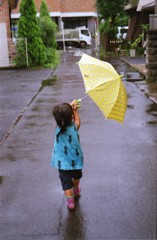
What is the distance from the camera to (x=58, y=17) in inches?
1897

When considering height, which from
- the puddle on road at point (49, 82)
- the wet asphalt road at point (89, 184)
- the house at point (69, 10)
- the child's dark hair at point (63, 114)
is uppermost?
the house at point (69, 10)

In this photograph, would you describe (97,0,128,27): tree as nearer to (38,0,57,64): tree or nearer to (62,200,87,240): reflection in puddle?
(38,0,57,64): tree

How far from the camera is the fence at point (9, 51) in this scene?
798 inches

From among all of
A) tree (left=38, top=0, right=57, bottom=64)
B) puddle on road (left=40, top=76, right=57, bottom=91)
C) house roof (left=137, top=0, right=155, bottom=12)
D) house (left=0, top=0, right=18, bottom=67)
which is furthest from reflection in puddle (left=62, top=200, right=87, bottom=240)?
house roof (left=137, top=0, right=155, bottom=12)

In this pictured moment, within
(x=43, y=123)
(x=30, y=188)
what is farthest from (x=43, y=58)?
(x=30, y=188)

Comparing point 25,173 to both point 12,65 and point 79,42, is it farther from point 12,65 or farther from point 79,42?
point 79,42

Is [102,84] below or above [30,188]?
above

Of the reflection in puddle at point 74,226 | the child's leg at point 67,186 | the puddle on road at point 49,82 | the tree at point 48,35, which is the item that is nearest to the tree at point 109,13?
the tree at point 48,35

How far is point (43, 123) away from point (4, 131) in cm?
84

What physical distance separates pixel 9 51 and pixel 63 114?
58.2 ft

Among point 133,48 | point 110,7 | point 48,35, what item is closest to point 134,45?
point 133,48

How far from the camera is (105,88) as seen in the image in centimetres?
407

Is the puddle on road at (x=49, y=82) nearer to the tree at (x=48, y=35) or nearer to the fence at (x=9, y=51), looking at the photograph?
the fence at (x=9, y=51)

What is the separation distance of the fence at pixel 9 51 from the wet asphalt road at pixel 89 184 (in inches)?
488
